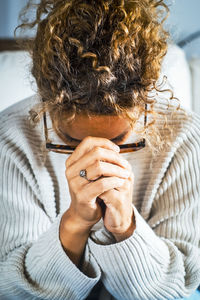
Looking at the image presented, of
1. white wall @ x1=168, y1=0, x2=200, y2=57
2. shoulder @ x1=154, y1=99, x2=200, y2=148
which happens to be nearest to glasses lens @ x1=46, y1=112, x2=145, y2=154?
shoulder @ x1=154, y1=99, x2=200, y2=148

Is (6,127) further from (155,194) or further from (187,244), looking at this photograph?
(187,244)

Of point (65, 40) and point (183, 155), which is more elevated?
point (65, 40)

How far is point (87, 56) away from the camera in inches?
A: 22.0

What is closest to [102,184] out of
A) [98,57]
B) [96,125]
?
[96,125]

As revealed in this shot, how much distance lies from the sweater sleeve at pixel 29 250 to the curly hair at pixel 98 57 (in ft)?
0.93

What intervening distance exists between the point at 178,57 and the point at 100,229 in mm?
743

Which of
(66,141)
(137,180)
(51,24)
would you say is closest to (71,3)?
(51,24)

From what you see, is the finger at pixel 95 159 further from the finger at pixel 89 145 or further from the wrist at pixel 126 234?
the wrist at pixel 126 234

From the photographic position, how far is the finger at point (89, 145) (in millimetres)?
605

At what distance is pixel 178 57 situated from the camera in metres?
1.20

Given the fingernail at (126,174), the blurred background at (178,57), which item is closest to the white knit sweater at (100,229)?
the fingernail at (126,174)

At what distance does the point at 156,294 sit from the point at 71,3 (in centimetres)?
63

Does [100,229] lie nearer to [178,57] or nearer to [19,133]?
[19,133]

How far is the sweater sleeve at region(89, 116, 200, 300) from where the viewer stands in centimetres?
72
